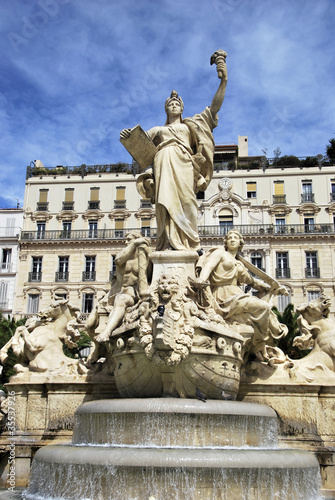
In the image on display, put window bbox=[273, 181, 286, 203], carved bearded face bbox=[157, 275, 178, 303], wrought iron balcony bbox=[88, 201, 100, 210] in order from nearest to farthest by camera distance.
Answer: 1. carved bearded face bbox=[157, 275, 178, 303]
2. window bbox=[273, 181, 286, 203]
3. wrought iron balcony bbox=[88, 201, 100, 210]

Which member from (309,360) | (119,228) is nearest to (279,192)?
(119,228)

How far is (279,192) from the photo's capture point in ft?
183

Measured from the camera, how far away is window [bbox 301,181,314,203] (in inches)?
2154

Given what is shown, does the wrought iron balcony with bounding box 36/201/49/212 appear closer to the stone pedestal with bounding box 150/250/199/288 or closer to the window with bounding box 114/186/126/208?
the window with bounding box 114/186/126/208

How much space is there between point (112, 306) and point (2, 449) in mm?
3084

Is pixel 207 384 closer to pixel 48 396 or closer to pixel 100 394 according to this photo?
pixel 100 394

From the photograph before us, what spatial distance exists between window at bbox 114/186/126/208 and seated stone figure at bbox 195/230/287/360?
45.8 metres

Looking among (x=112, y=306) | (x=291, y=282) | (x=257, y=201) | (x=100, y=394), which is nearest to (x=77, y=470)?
(x=100, y=394)

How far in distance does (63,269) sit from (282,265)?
20.0m

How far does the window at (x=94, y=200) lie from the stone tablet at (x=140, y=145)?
45775 mm

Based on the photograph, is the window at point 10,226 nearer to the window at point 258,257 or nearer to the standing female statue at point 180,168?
the window at point 258,257

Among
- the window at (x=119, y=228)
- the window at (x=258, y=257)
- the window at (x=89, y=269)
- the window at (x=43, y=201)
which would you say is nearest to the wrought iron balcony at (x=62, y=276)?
the window at (x=89, y=269)

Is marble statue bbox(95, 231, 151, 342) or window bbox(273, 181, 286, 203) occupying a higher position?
window bbox(273, 181, 286, 203)

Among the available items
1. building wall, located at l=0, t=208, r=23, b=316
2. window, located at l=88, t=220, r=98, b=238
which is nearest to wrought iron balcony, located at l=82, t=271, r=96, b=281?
window, located at l=88, t=220, r=98, b=238
